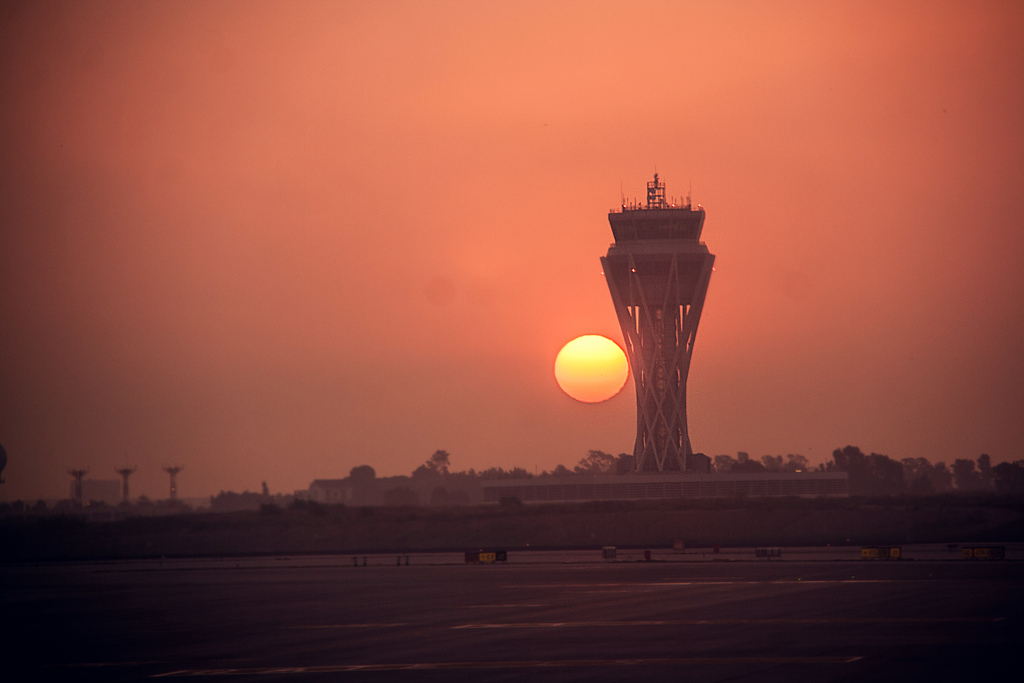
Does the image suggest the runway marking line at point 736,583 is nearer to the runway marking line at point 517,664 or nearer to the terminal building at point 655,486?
the runway marking line at point 517,664

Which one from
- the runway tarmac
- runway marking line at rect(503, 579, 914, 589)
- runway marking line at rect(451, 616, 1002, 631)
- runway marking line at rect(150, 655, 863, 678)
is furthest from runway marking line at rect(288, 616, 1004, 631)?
runway marking line at rect(503, 579, 914, 589)

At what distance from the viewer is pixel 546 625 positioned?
129 ft

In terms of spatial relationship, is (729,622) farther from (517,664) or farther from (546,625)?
(517,664)

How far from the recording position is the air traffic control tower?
171125 mm

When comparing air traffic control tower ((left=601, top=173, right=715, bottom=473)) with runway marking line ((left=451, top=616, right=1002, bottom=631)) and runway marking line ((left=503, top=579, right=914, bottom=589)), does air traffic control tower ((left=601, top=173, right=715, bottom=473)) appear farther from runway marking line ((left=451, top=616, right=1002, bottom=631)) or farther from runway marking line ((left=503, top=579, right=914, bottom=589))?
runway marking line ((left=451, top=616, right=1002, bottom=631))

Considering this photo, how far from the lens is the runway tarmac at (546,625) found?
29.2 m

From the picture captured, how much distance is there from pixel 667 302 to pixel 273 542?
7088cm

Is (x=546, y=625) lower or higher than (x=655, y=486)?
lower

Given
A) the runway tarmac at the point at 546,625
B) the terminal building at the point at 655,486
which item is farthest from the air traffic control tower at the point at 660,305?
the runway tarmac at the point at 546,625

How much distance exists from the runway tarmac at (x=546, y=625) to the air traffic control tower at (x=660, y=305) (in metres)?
103

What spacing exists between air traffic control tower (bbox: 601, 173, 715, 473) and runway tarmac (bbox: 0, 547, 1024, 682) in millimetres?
102616

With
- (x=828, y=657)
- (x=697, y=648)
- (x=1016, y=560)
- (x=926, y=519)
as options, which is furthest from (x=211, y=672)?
(x=926, y=519)

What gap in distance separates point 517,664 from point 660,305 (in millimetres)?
147130

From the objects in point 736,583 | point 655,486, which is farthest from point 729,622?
point 655,486
